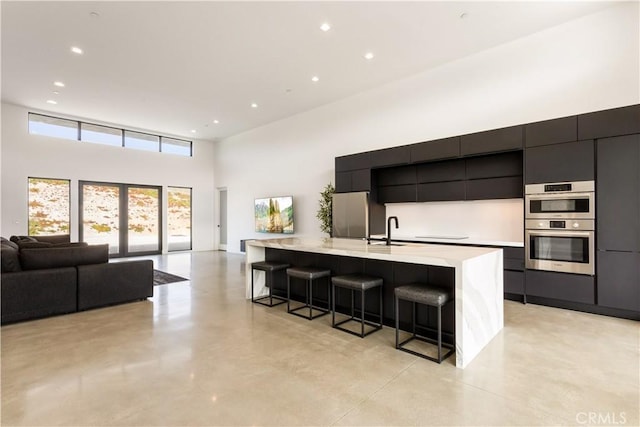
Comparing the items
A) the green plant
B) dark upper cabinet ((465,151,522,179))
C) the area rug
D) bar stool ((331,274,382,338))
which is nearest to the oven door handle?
dark upper cabinet ((465,151,522,179))

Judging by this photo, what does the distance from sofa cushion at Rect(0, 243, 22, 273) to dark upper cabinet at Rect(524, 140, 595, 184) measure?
6.44 metres

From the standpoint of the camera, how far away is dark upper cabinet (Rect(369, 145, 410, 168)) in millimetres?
5578

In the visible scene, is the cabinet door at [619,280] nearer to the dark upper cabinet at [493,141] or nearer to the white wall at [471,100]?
the dark upper cabinet at [493,141]

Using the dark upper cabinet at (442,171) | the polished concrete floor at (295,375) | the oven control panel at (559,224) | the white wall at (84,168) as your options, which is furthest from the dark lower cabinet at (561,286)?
the white wall at (84,168)

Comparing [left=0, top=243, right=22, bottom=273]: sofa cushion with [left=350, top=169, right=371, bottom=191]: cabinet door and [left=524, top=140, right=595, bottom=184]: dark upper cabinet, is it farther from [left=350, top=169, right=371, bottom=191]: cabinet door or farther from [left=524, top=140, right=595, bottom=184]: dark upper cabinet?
[left=524, top=140, right=595, bottom=184]: dark upper cabinet

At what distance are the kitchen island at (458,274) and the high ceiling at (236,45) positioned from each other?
3055mm

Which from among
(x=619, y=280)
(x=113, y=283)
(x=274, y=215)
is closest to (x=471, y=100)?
(x=619, y=280)

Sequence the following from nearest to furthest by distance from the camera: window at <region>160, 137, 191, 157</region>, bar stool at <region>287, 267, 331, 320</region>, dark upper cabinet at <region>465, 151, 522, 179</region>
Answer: bar stool at <region>287, 267, 331, 320</region> < dark upper cabinet at <region>465, 151, 522, 179</region> < window at <region>160, 137, 191, 157</region>

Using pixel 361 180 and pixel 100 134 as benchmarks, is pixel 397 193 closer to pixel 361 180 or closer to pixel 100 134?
pixel 361 180

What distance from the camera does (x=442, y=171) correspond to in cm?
556

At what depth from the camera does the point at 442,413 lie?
1.93 metres

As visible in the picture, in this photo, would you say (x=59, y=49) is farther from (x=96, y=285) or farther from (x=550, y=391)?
(x=550, y=391)

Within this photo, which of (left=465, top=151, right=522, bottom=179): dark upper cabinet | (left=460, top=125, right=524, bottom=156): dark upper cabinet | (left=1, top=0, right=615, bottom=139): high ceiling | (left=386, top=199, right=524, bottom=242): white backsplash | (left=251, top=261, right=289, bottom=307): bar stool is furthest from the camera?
(left=386, top=199, right=524, bottom=242): white backsplash

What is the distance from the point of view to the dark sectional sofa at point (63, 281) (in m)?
3.57
